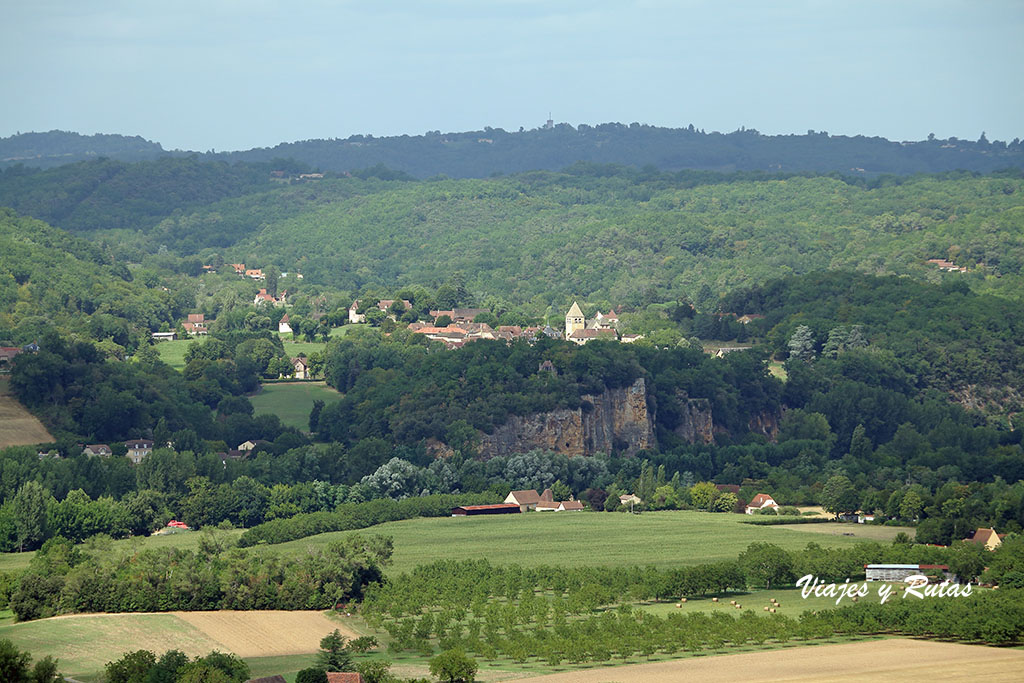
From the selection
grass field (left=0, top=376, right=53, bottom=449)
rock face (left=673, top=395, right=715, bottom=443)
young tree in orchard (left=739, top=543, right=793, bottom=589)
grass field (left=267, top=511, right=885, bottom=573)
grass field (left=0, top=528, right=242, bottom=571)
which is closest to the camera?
young tree in orchard (left=739, top=543, right=793, bottom=589)

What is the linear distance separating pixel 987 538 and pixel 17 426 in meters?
52.7

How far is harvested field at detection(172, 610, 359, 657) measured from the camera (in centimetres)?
6544

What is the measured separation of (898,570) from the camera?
7488 centimetres

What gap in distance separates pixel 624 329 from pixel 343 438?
139 ft

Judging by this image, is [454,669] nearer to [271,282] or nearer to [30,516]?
[30,516]

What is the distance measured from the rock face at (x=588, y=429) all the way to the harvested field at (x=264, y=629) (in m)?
36.8

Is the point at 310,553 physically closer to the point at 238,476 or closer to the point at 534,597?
the point at 534,597

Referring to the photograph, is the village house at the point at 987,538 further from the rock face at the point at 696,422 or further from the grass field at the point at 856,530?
the rock face at the point at 696,422

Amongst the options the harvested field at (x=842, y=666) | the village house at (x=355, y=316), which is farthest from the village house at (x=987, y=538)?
the village house at (x=355, y=316)

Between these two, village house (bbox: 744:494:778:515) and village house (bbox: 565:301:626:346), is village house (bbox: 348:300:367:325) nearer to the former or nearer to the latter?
village house (bbox: 565:301:626:346)

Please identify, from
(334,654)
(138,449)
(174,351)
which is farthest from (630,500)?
(174,351)

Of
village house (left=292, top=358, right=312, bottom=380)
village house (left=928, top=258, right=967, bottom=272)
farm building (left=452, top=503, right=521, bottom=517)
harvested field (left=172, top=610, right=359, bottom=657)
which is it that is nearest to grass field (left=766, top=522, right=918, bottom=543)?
farm building (left=452, top=503, right=521, bottom=517)

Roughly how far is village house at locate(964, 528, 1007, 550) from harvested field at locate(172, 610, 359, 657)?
27.6m

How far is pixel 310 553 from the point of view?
249 feet
